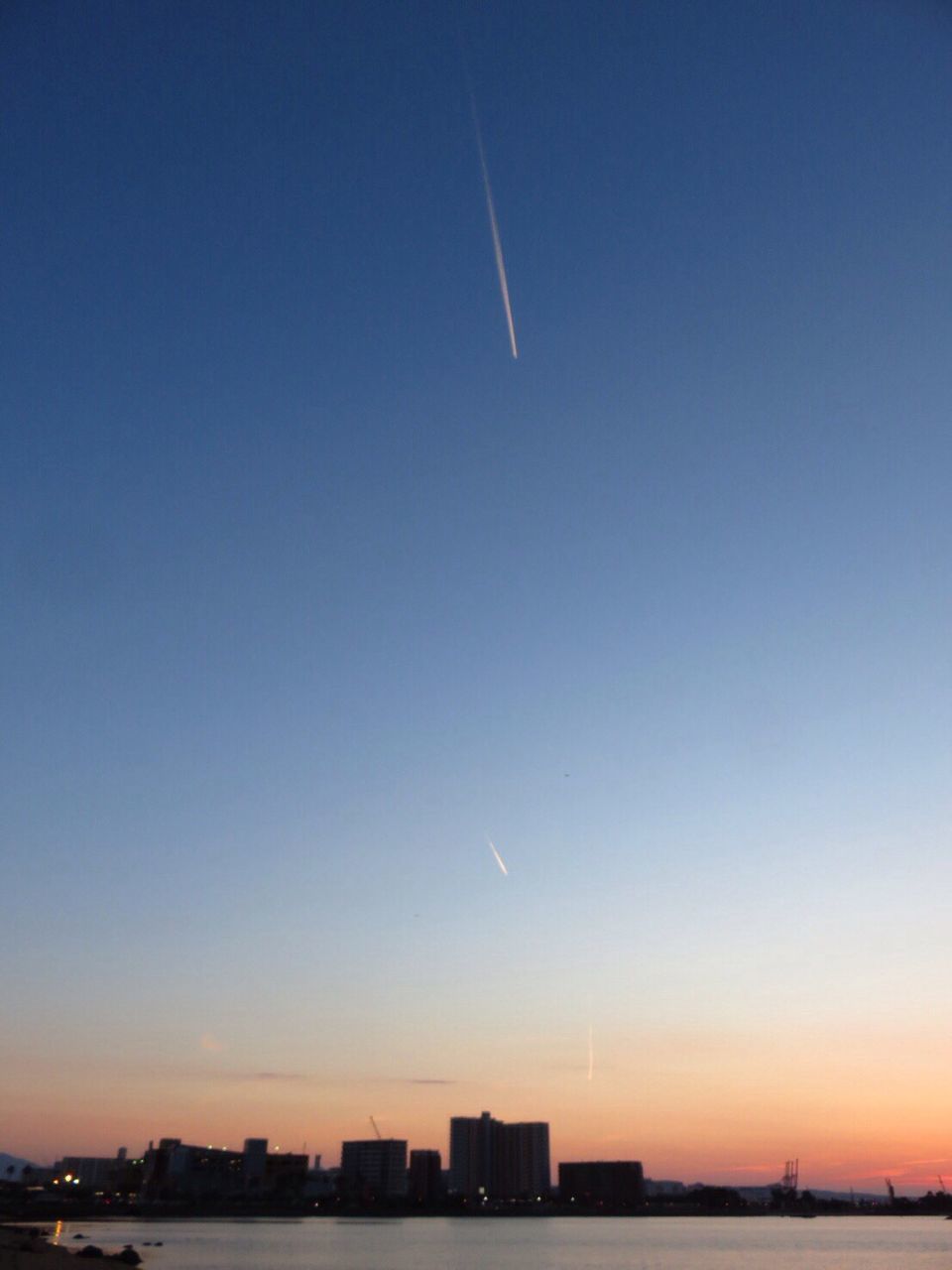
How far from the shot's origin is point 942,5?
1652 centimetres

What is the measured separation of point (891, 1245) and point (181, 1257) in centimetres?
13071

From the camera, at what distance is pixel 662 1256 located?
142m

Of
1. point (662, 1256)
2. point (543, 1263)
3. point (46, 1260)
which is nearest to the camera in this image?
point (46, 1260)

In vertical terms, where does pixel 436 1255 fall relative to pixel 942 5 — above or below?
below

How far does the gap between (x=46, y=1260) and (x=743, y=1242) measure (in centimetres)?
16495

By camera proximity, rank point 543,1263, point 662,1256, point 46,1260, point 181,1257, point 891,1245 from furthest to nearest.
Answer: point 891,1245 → point 662,1256 → point 543,1263 → point 181,1257 → point 46,1260

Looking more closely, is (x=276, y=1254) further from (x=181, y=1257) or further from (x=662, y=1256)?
(x=662, y=1256)

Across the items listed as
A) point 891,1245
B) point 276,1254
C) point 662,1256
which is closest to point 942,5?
point 276,1254

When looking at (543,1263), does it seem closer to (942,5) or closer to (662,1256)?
(662,1256)

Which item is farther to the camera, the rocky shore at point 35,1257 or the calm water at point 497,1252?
the calm water at point 497,1252

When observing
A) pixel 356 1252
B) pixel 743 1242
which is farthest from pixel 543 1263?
pixel 743 1242

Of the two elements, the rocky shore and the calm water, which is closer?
the rocky shore

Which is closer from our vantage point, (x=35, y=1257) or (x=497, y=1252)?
(x=35, y=1257)

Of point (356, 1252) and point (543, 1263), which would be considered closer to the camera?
point (543, 1263)
